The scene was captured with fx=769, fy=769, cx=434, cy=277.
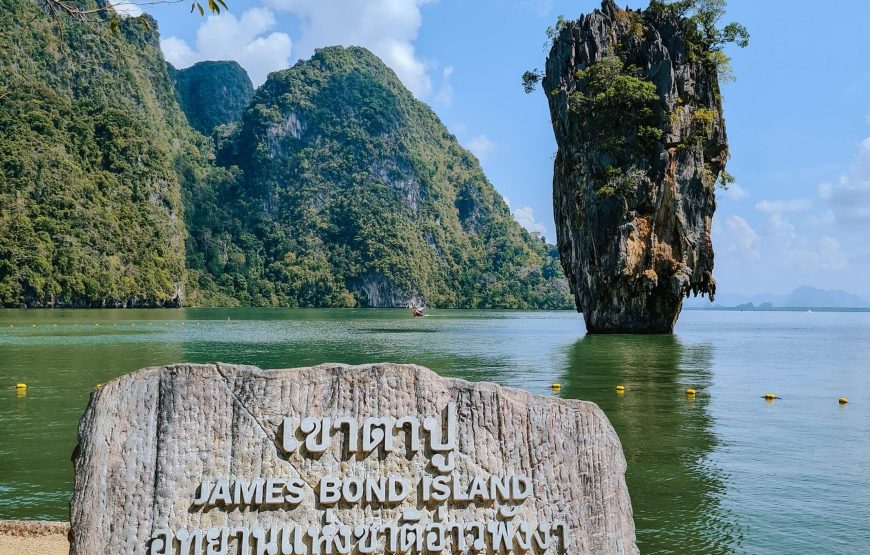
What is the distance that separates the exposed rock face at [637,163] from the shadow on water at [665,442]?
438 inches

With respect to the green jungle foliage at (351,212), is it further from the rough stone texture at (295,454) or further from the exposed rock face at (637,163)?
the rough stone texture at (295,454)

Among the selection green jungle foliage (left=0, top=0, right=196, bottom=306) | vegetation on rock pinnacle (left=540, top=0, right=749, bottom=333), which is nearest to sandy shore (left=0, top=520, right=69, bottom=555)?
vegetation on rock pinnacle (left=540, top=0, right=749, bottom=333)

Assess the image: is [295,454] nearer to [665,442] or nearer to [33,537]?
[33,537]

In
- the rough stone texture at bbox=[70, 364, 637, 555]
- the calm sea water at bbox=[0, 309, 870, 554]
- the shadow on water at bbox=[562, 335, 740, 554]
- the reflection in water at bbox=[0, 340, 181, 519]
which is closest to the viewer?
the rough stone texture at bbox=[70, 364, 637, 555]

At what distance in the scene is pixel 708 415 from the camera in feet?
48.6

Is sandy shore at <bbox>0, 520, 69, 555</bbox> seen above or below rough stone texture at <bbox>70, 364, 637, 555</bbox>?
below

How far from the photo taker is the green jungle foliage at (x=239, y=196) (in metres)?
95.8

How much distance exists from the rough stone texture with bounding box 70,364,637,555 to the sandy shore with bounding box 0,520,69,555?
2.17 m

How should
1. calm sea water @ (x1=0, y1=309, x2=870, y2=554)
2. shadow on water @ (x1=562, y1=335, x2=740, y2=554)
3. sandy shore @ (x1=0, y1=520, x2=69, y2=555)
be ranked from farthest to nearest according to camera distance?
calm sea water @ (x1=0, y1=309, x2=870, y2=554), shadow on water @ (x1=562, y1=335, x2=740, y2=554), sandy shore @ (x1=0, y1=520, x2=69, y2=555)

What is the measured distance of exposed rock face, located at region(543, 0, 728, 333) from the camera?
121 ft

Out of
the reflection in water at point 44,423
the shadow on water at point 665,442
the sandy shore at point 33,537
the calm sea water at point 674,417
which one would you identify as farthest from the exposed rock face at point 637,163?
the sandy shore at point 33,537

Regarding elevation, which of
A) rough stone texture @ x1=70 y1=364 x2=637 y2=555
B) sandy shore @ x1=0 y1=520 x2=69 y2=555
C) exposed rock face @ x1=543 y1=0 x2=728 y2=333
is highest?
exposed rock face @ x1=543 y1=0 x2=728 y2=333

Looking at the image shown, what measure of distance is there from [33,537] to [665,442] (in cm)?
876

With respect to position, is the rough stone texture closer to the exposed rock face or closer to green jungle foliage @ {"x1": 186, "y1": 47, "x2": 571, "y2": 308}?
the exposed rock face
